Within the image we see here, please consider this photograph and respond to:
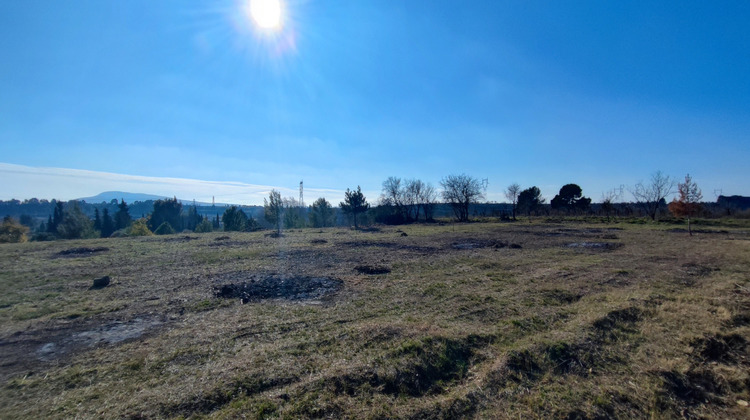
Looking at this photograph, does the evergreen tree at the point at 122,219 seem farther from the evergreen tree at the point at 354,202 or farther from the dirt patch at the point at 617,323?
the dirt patch at the point at 617,323

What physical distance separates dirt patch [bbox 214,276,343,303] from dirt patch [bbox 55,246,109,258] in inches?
496

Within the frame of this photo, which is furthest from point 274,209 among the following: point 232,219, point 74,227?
point 74,227

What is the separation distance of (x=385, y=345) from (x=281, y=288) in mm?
5091

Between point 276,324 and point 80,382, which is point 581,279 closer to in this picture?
point 276,324

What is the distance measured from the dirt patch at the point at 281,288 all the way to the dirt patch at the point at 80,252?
1260 centimetres

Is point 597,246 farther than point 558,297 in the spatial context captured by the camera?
Yes

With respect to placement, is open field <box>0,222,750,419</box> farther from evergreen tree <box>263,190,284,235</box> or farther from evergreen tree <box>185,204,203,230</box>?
evergreen tree <box>185,204,203,230</box>

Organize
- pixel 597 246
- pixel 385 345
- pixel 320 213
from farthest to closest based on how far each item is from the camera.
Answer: pixel 320 213 → pixel 597 246 → pixel 385 345

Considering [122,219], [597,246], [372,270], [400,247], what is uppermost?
[122,219]

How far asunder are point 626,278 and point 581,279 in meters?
1.37

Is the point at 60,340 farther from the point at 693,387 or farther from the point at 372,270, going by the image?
the point at 693,387

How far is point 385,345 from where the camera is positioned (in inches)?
187

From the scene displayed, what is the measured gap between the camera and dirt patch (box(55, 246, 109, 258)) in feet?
51.4

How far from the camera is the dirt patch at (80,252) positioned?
15.7 m
